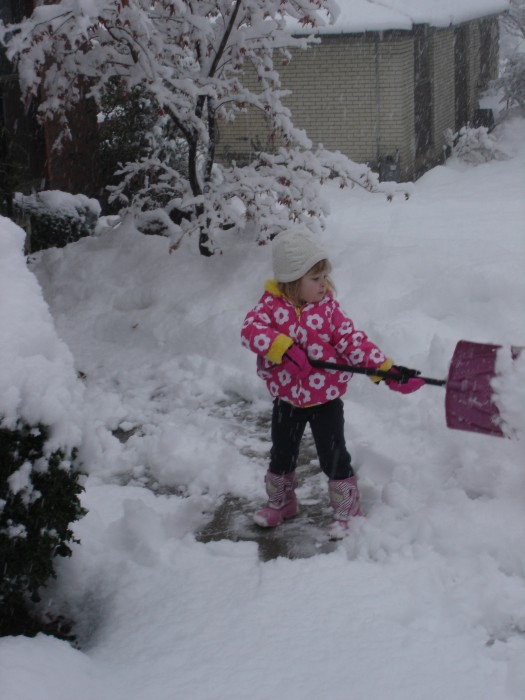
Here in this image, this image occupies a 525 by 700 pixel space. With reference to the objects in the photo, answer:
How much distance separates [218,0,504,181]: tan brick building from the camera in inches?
608

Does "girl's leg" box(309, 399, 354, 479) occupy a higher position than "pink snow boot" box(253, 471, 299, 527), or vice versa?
"girl's leg" box(309, 399, 354, 479)

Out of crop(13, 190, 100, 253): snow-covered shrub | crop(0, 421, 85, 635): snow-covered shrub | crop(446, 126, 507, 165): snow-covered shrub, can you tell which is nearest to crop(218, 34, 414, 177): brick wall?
crop(446, 126, 507, 165): snow-covered shrub

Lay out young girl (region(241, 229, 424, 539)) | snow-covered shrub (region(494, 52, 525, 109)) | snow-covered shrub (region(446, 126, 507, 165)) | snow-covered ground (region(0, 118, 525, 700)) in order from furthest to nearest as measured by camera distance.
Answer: snow-covered shrub (region(494, 52, 525, 109)) → snow-covered shrub (region(446, 126, 507, 165)) → young girl (region(241, 229, 424, 539)) → snow-covered ground (region(0, 118, 525, 700))

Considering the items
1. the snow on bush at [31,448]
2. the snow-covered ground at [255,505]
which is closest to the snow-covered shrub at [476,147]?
the snow-covered ground at [255,505]

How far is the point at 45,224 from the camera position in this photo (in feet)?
29.4

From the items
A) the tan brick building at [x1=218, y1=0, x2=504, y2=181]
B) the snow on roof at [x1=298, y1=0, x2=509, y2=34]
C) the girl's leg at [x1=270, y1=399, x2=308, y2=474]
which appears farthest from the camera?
the tan brick building at [x1=218, y1=0, x2=504, y2=181]

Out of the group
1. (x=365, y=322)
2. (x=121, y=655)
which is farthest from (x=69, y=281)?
(x=121, y=655)

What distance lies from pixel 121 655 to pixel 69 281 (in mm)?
4881

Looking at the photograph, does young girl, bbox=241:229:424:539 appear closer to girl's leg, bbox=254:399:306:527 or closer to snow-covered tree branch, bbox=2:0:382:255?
girl's leg, bbox=254:399:306:527

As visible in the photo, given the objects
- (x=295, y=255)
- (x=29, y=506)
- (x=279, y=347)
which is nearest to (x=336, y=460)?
→ (x=279, y=347)

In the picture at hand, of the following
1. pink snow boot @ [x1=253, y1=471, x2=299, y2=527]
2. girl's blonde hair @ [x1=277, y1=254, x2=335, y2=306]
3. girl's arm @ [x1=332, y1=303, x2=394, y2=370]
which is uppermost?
girl's blonde hair @ [x1=277, y1=254, x2=335, y2=306]

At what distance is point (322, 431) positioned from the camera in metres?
3.86

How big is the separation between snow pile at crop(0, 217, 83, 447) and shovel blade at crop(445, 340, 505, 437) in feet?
5.60

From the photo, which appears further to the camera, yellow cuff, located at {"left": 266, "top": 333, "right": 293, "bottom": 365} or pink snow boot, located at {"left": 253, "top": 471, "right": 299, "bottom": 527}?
pink snow boot, located at {"left": 253, "top": 471, "right": 299, "bottom": 527}
